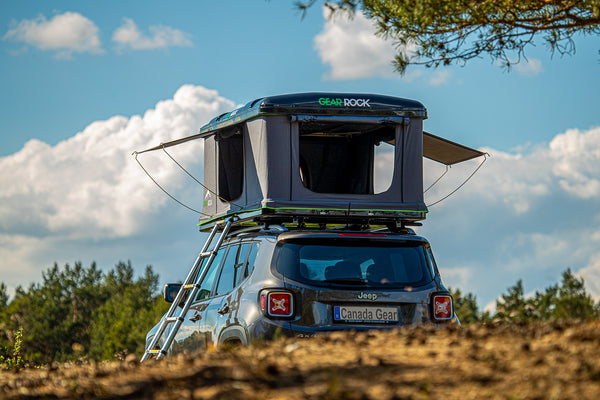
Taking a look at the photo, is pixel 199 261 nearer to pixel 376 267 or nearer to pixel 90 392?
pixel 376 267

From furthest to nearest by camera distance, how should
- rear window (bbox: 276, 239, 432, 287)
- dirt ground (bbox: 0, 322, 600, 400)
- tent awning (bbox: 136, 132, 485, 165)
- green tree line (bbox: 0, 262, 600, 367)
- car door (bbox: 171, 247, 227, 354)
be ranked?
1. green tree line (bbox: 0, 262, 600, 367)
2. tent awning (bbox: 136, 132, 485, 165)
3. car door (bbox: 171, 247, 227, 354)
4. rear window (bbox: 276, 239, 432, 287)
5. dirt ground (bbox: 0, 322, 600, 400)

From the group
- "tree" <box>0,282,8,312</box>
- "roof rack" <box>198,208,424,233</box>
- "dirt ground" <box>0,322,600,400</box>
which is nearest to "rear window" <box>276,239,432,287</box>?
"roof rack" <box>198,208,424,233</box>

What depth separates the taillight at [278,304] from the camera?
7797 millimetres

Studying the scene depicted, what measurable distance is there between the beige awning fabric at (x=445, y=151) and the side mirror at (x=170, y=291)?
4.11 metres

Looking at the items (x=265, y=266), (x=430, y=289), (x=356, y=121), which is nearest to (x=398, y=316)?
(x=430, y=289)

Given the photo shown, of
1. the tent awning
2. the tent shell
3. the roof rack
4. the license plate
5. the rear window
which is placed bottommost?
the license plate

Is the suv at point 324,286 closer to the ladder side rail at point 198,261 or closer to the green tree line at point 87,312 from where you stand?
the ladder side rail at point 198,261

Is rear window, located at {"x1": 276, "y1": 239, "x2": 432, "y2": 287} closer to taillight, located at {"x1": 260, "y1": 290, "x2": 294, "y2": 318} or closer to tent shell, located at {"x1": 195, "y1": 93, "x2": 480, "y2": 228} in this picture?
taillight, located at {"x1": 260, "y1": 290, "x2": 294, "y2": 318}

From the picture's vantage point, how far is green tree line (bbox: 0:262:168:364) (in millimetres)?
92438

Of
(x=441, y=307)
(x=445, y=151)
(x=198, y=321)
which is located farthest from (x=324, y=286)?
(x=445, y=151)

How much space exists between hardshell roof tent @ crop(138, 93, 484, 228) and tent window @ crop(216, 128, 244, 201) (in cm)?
1

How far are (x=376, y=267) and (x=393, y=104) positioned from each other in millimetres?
2494

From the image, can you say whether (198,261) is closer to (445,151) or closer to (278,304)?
(278,304)

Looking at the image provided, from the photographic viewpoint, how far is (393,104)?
9961 millimetres
